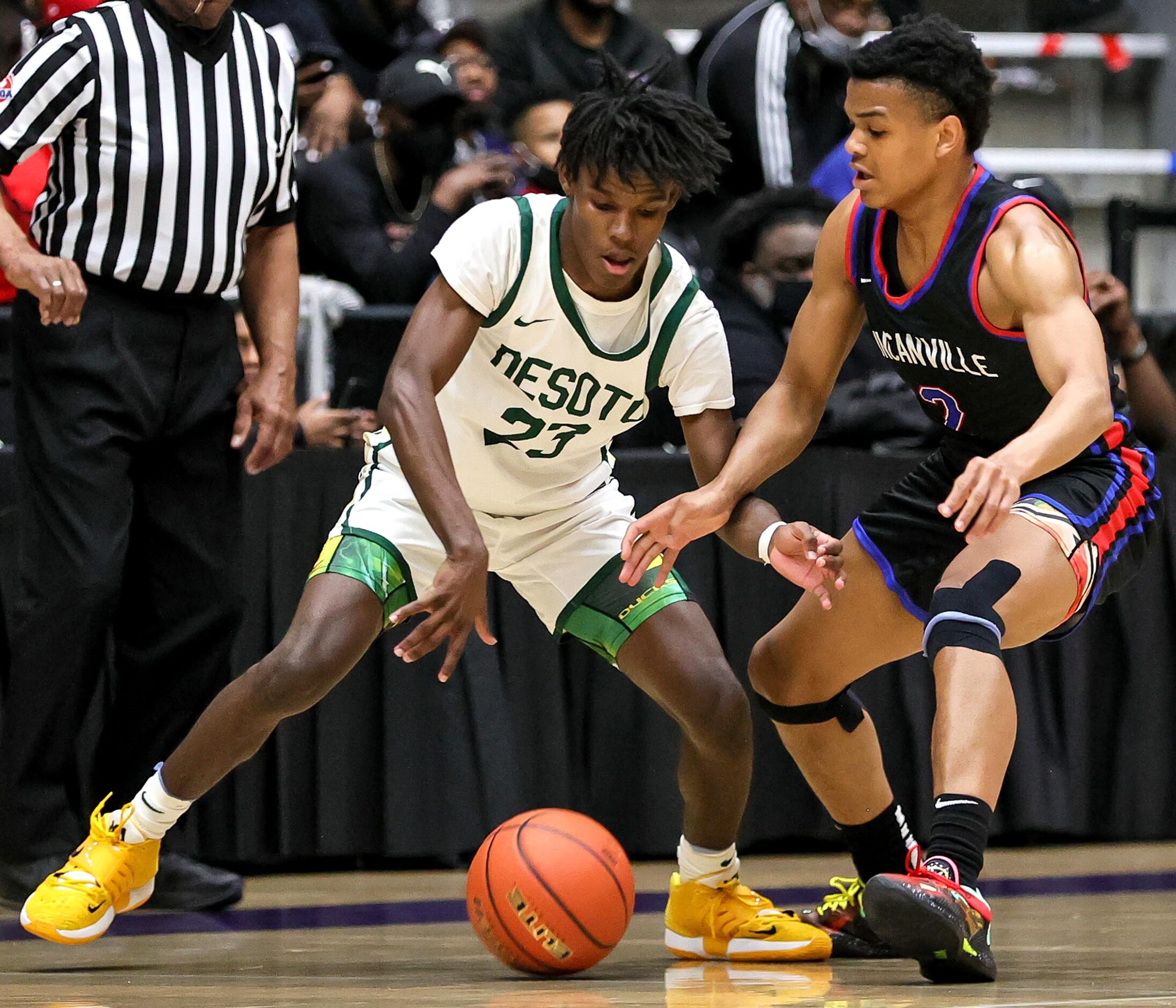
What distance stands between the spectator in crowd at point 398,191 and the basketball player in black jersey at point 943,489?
2680 mm

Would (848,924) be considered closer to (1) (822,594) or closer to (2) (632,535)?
(1) (822,594)

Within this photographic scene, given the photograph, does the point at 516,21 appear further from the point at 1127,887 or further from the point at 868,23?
the point at 1127,887

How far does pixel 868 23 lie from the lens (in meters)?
7.96

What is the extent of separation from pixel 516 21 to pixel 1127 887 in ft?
15.9

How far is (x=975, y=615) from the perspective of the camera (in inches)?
126

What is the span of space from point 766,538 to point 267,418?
4.64ft

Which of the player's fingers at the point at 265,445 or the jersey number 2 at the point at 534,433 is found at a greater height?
the jersey number 2 at the point at 534,433

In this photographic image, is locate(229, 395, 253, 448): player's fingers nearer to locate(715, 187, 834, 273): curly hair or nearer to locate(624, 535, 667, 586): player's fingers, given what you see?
locate(624, 535, 667, 586): player's fingers

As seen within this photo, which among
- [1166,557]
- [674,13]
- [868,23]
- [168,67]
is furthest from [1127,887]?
[674,13]

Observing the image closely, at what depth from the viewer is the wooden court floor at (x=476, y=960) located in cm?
289

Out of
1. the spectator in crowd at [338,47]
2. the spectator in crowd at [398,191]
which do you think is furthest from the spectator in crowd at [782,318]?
the spectator in crowd at [338,47]

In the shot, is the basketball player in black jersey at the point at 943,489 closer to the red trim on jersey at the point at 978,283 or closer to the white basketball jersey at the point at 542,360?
the red trim on jersey at the point at 978,283

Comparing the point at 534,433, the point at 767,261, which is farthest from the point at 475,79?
the point at 534,433

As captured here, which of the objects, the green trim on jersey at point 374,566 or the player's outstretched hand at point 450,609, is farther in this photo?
the green trim on jersey at point 374,566
